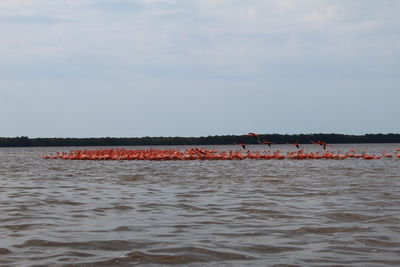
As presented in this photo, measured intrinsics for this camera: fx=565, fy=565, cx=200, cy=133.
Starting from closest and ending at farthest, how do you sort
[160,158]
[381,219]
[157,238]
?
[157,238], [381,219], [160,158]

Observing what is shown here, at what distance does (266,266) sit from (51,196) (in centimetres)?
1044

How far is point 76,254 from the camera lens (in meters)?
8.30

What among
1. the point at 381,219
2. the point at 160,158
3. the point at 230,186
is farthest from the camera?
the point at 160,158

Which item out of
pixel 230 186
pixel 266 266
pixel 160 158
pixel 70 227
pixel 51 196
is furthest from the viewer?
pixel 160 158

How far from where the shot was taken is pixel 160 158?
4644 cm

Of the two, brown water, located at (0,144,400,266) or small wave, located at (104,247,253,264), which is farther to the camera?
brown water, located at (0,144,400,266)

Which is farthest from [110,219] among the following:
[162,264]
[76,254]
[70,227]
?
[162,264]

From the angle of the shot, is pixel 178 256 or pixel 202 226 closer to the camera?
pixel 178 256

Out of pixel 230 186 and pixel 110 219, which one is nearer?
pixel 110 219

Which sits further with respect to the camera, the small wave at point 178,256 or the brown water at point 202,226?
the brown water at point 202,226

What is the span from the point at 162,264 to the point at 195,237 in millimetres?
1944

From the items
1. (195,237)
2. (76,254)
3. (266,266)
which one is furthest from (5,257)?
(266,266)

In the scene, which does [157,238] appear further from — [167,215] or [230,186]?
[230,186]

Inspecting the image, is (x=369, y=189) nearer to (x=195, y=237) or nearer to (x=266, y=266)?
(x=195, y=237)
